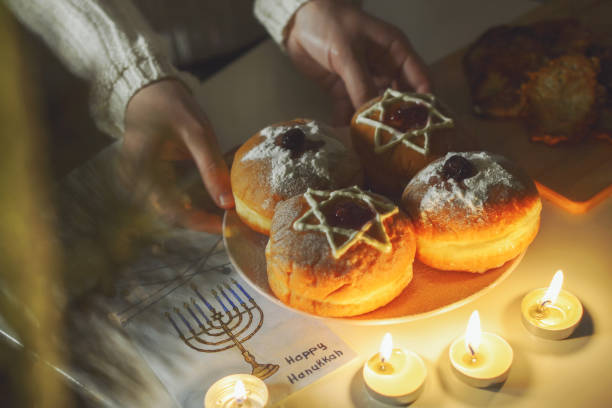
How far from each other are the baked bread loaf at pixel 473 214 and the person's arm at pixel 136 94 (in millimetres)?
449

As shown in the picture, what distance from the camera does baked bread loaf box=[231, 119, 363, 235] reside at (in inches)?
38.5

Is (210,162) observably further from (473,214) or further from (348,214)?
(473,214)

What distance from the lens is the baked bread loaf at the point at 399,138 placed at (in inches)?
41.2

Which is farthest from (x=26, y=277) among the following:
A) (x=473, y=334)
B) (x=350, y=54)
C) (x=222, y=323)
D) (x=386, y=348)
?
(x=350, y=54)

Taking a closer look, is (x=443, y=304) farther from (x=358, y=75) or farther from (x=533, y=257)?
(x=358, y=75)

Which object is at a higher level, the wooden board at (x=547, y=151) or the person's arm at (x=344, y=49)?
the person's arm at (x=344, y=49)

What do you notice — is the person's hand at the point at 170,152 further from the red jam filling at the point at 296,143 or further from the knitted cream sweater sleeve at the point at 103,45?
the red jam filling at the point at 296,143

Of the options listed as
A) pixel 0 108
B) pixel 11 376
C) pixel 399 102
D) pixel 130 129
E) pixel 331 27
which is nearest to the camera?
pixel 11 376

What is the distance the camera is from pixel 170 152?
1289 millimetres

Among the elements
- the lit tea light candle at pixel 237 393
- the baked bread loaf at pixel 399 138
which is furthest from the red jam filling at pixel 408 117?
the lit tea light candle at pixel 237 393

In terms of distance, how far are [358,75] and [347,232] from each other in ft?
2.20

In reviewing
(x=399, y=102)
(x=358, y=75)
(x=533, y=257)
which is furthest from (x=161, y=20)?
(x=533, y=257)

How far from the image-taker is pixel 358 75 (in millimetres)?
1357

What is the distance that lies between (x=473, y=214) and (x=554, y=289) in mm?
189
